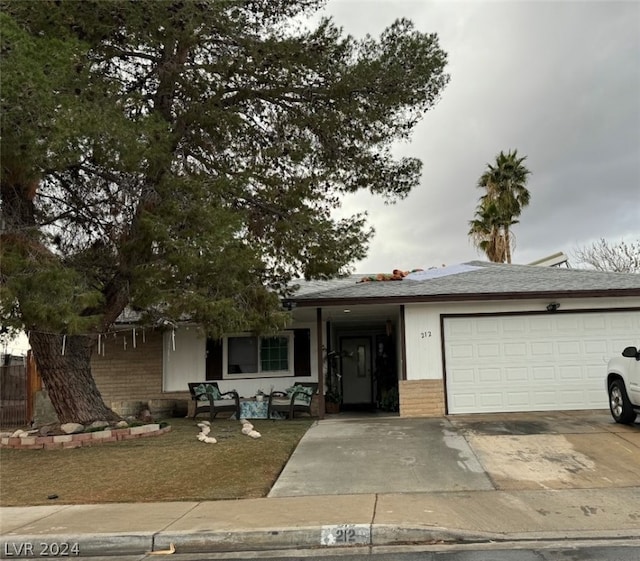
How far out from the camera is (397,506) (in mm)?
6762

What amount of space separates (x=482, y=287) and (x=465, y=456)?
5.76 m

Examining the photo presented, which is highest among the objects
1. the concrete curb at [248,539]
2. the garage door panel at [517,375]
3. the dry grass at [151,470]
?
the garage door panel at [517,375]

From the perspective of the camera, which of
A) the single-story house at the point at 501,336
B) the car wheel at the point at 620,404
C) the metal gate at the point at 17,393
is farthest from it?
the metal gate at the point at 17,393

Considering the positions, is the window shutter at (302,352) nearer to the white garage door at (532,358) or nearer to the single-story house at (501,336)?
the single-story house at (501,336)

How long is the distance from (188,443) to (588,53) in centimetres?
1191

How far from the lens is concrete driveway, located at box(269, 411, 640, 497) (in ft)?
25.5

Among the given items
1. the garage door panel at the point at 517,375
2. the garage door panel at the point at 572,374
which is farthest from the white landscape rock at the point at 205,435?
the garage door panel at the point at 572,374

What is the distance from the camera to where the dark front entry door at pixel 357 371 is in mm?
A: 18344

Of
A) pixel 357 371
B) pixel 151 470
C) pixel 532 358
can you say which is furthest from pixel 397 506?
pixel 357 371

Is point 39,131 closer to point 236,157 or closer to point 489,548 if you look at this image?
point 236,157

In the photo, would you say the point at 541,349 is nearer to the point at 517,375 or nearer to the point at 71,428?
the point at 517,375

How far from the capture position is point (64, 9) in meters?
9.97

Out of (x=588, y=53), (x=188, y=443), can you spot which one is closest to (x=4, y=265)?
(x=188, y=443)

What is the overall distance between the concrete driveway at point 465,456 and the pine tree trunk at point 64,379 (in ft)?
14.5
